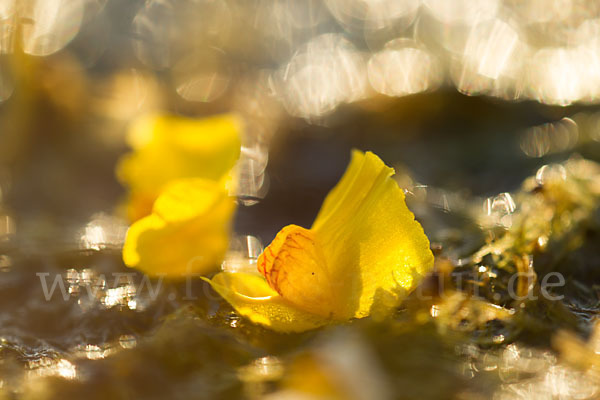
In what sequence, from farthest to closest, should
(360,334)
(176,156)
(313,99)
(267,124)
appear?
(313,99)
(267,124)
(176,156)
(360,334)

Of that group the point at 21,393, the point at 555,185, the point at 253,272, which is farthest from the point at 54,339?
the point at 555,185

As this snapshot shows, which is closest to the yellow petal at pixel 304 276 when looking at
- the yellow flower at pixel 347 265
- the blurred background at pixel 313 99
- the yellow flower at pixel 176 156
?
the yellow flower at pixel 347 265

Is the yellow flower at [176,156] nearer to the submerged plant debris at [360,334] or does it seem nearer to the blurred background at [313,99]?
the submerged plant debris at [360,334]

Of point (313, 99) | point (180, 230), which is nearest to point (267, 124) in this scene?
point (313, 99)

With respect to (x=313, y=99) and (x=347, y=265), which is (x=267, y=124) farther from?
(x=347, y=265)

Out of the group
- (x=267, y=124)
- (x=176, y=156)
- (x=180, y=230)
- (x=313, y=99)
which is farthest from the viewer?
(x=313, y=99)

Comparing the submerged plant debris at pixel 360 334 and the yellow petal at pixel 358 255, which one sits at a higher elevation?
the yellow petal at pixel 358 255
